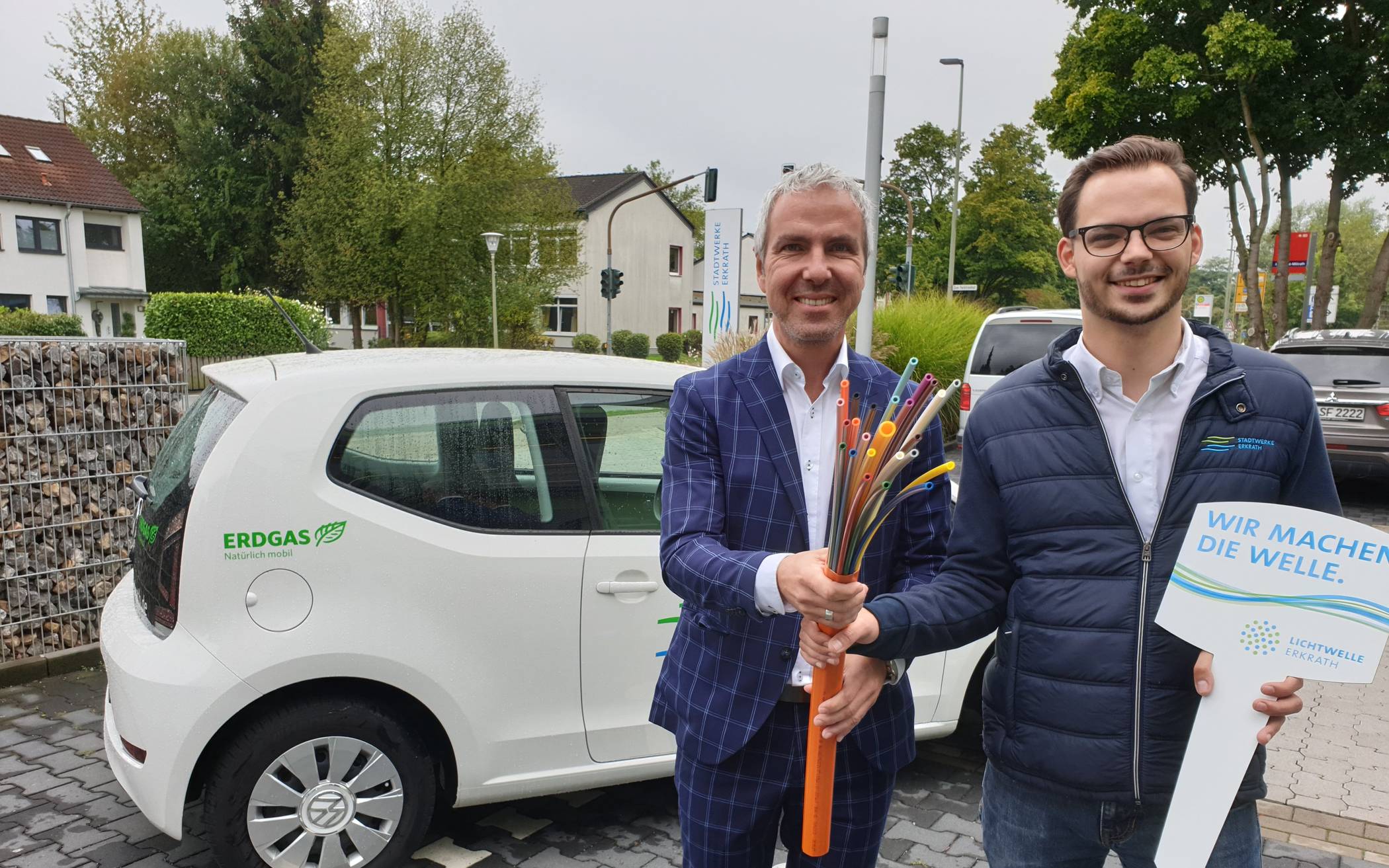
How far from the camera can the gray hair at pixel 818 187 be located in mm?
1877

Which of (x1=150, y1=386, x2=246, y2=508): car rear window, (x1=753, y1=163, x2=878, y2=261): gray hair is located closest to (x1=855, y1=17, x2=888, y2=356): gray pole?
(x1=150, y1=386, x2=246, y2=508): car rear window

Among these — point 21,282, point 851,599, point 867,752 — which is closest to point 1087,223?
point 851,599

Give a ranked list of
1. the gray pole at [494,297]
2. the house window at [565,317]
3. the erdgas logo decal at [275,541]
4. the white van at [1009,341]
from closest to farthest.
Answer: the erdgas logo decal at [275,541] < the white van at [1009,341] < the gray pole at [494,297] < the house window at [565,317]

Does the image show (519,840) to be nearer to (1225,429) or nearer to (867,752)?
(867,752)

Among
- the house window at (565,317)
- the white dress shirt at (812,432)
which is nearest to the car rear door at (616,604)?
the white dress shirt at (812,432)

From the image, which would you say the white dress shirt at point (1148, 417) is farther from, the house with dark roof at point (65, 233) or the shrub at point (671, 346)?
the shrub at point (671, 346)

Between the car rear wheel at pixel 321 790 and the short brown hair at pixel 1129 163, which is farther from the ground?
the short brown hair at pixel 1129 163

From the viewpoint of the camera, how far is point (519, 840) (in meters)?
3.42

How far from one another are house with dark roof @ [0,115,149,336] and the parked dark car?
3726 cm

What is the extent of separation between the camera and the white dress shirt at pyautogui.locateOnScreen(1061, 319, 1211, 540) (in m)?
1.69

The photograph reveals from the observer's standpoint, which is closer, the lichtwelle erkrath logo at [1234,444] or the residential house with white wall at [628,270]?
the lichtwelle erkrath logo at [1234,444]

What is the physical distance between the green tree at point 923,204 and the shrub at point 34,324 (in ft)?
110

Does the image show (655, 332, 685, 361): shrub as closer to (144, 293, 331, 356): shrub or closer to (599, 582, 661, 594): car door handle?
(144, 293, 331, 356): shrub

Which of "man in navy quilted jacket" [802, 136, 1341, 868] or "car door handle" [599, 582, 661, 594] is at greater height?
"man in navy quilted jacket" [802, 136, 1341, 868]
